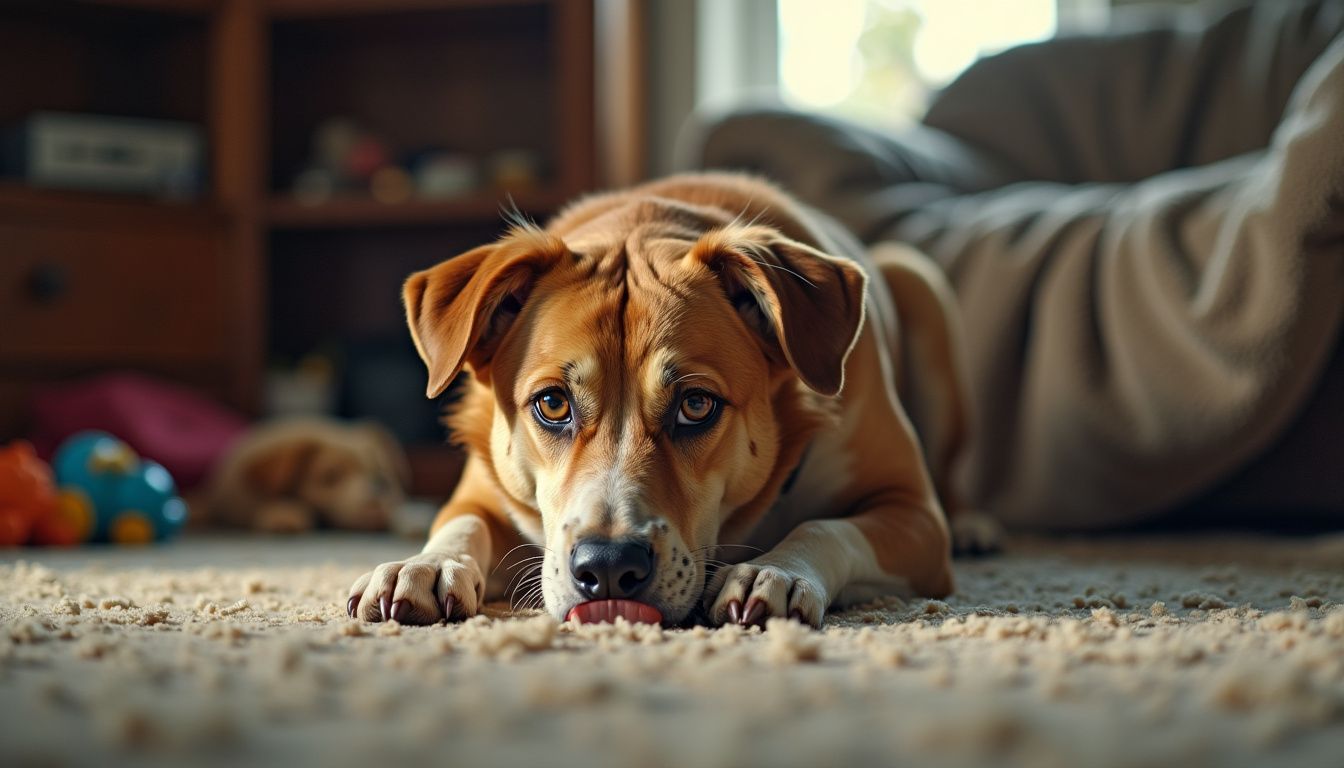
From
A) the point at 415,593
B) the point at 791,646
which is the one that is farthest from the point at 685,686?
the point at 415,593

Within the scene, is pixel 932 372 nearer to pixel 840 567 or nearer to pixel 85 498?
pixel 840 567

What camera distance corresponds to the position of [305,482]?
125 inches

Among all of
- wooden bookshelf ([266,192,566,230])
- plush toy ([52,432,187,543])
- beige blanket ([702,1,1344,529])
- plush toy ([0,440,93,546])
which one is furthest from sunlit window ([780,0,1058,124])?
plush toy ([0,440,93,546])

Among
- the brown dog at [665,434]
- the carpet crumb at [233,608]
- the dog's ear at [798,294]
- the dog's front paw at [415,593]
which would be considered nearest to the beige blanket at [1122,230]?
the brown dog at [665,434]

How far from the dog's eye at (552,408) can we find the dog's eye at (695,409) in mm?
153

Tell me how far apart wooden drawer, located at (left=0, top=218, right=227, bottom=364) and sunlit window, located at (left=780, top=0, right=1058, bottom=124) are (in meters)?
2.39

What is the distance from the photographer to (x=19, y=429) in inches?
138

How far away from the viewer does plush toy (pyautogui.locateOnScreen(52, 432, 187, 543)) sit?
2639 millimetres

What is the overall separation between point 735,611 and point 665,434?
28cm

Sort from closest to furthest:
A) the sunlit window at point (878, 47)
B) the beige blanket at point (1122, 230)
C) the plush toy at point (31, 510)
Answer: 1. the beige blanket at point (1122, 230)
2. the plush toy at point (31, 510)
3. the sunlit window at point (878, 47)

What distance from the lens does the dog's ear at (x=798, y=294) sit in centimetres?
156

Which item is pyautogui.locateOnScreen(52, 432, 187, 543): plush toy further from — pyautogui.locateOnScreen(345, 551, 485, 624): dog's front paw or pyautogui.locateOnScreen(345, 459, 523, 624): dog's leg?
pyautogui.locateOnScreen(345, 551, 485, 624): dog's front paw

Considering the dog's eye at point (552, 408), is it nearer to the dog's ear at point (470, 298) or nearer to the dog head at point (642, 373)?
the dog head at point (642, 373)

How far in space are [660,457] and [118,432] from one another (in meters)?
2.43
